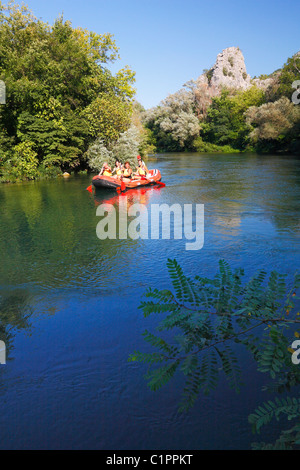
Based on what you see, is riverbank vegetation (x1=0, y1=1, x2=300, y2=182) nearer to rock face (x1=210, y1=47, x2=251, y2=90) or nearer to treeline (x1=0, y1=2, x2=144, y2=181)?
treeline (x1=0, y1=2, x2=144, y2=181)

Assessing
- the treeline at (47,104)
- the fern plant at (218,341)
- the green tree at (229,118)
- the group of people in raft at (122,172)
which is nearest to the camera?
the fern plant at (218,341)

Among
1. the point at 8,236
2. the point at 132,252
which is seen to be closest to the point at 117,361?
the point at 132,252

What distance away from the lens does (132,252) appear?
8.71 m

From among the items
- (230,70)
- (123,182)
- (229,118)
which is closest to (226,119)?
(229,118)

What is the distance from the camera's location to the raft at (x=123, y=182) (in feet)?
60.0

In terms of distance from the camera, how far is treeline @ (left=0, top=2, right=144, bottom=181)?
2556 cm

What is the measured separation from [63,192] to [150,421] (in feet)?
54.6

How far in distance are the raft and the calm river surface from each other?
552 centimetres

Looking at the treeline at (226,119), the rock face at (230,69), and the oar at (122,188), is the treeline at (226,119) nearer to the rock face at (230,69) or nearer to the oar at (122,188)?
the oar at (122,188)

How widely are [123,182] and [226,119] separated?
160 ft

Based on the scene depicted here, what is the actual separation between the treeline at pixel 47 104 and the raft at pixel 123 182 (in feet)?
29.7

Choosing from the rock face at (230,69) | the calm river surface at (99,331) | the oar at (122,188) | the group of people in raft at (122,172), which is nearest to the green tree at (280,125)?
the group of people in raft at (122,172)

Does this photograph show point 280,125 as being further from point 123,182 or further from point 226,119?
point 123,182
